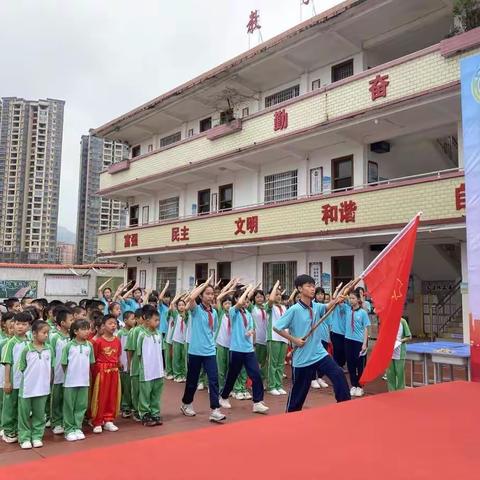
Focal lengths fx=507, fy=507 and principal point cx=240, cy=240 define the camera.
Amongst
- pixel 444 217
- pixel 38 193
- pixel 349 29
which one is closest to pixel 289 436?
pixel 444 217

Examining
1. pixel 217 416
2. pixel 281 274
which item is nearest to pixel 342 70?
pixel 281 274

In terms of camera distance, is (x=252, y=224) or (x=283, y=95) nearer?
(x=252, y=224)

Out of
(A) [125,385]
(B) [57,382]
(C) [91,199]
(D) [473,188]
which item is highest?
(C) [91,199]

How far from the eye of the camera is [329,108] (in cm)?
1316

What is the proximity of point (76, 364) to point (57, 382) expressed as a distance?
0.45 meters

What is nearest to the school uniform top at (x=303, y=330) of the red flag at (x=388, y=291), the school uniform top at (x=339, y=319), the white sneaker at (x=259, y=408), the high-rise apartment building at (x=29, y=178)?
the red flag at (x=388, y=291)

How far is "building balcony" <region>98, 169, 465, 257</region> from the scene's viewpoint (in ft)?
35.1

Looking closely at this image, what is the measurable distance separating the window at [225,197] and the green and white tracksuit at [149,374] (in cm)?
1184

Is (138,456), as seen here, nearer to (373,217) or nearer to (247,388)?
(247,388)

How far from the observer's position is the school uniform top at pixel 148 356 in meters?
6.29

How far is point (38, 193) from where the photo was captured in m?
42.8

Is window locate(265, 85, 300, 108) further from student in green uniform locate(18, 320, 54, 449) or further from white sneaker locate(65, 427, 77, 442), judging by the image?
white sneaker locate(65, 427, 77, 442)

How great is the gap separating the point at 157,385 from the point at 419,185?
24.4 feet

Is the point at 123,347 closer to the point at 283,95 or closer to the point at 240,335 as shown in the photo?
the point at 240,335
